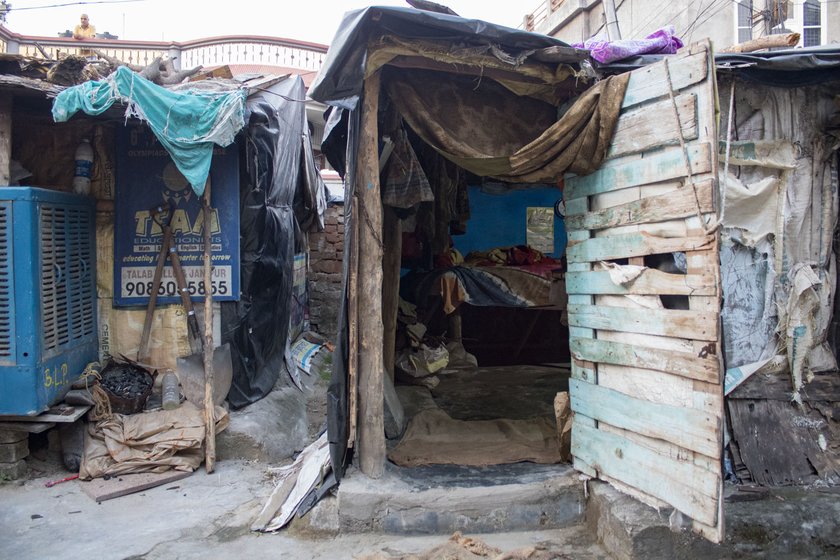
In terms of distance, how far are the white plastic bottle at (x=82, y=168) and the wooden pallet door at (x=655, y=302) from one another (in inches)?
178

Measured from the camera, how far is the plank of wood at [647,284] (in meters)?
3.41

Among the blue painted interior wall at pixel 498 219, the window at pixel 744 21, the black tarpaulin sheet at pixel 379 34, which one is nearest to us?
the black tarpaulin sheet at pixel 379 34

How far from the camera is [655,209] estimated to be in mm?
3717

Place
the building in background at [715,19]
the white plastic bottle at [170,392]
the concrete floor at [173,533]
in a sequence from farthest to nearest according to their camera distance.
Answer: the building in background at [715,19] → the white plastic bottle at [170,392] → the concrete floor at [173,533]

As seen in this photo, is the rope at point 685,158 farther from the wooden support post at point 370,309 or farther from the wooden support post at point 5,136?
the wooden support post at point 5,136

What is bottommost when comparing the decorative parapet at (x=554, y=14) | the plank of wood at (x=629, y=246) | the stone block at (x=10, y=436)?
the stone block at (x=10, y=436)

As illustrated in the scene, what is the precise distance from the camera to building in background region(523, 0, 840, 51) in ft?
33.2

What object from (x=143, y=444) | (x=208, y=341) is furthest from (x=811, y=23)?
(x=143, y=444)

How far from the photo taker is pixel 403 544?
4020 millimetres

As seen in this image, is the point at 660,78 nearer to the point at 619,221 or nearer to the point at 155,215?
the point at 619,221

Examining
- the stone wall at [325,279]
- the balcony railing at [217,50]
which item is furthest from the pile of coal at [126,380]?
the balcony railing at [217,50]

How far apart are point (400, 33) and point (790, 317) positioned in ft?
12.2

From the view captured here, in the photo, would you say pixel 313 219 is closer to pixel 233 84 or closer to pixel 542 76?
pixel 233 84

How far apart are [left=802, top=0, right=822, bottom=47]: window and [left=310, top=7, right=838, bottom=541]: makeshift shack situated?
688cm
